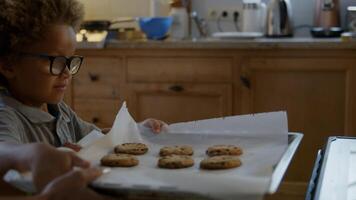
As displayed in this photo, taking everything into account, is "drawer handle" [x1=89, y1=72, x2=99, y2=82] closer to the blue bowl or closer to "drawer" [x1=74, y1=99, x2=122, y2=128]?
"drawer" [x1=74, y1=99, x2=122, y2=128]

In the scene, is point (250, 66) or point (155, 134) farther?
point (250, 66)

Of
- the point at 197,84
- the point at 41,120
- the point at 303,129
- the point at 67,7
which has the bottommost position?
the point at 303,129

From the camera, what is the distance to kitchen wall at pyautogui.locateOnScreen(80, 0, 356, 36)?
3.20 meters

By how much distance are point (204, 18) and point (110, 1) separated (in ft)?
1.88

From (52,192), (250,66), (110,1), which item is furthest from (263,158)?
(110,1)

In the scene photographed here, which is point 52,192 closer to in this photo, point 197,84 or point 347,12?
point 197,84

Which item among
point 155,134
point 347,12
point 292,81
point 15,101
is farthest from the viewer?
point 347,12

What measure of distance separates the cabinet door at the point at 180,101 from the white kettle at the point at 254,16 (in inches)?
20.7

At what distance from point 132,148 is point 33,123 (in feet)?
0.68

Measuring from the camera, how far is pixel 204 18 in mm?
3318

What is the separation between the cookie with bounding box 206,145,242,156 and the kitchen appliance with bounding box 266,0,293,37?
201 centimetres

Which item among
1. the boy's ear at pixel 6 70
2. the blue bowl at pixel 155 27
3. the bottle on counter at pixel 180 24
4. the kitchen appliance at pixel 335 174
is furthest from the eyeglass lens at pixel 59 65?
the bottle on counter at pixel 180 24

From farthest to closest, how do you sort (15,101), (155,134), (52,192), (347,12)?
(347,12) < (155,134) < (15,101) < (52,192)

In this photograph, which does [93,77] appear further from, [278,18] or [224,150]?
[224,150]
